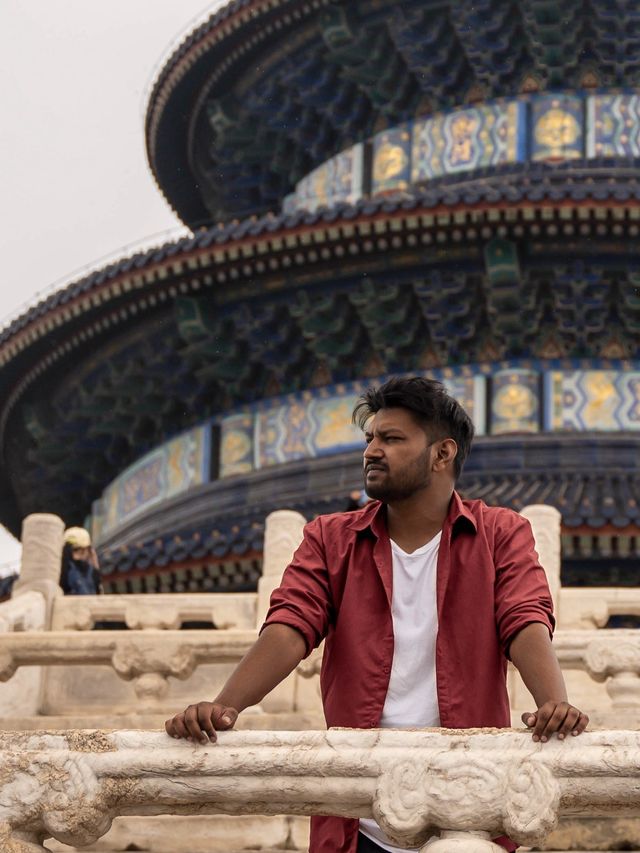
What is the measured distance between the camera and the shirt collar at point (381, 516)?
466cm

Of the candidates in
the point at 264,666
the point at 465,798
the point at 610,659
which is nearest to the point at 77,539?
the point at 610,659

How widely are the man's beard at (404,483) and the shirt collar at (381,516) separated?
0.06m

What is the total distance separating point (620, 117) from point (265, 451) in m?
5.36

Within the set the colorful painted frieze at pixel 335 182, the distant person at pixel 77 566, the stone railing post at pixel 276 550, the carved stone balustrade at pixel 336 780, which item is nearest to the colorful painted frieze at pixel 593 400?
the colorful painted frieze at pixel 335 182

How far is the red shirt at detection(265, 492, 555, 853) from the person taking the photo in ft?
14.7

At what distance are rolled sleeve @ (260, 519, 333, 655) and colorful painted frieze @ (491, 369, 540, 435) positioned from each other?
11310mm

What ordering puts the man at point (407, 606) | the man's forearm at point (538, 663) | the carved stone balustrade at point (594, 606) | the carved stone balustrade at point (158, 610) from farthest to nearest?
the carved stone balustrade at point (158, 610) < the carved stone balustrade at point (594, 606) < the man at point (407, 606) < the man's forearm at point (538, 663)

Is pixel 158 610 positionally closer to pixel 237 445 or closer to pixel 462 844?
pixel 462 844

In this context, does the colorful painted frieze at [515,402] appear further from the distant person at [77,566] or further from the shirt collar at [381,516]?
the shirt collar at [381,516]

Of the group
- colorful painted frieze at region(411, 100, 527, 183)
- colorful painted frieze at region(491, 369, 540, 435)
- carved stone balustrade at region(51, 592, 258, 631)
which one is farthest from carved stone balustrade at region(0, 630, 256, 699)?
colorful painted frieze at region(411, 100, 527, 183)

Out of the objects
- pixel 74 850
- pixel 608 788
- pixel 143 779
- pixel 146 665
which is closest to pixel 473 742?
pixel 608 788

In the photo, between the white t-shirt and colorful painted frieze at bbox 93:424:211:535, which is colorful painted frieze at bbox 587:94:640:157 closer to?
colorful painted frieze at bbox 93:424:211:535

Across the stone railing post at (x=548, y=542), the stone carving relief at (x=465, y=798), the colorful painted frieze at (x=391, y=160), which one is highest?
the colorful painted frieze at (x=391, y=160)

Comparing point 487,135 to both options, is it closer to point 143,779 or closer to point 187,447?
point 187,447
